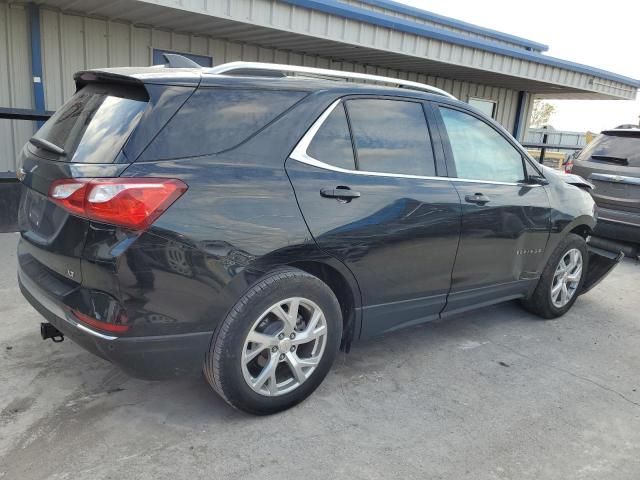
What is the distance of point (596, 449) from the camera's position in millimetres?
2773

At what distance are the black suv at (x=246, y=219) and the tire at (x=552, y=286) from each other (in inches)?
42.8

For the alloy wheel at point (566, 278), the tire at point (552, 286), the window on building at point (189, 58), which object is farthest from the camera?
the window on building at point (189, 58)

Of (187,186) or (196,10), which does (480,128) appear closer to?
(187,186)

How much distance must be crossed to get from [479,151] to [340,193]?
4.69 feet

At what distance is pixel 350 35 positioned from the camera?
8.06 metres

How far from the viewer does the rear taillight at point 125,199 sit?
2.29 meters

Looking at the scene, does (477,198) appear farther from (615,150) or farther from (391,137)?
(615,150)

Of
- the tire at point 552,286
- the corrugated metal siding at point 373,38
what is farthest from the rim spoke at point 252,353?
the corrugated metal siding at point 373,38

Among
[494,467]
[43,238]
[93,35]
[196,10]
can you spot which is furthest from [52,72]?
[494,467]

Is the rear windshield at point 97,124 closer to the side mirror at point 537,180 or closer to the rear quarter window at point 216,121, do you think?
the rear quarter window at point 216,121

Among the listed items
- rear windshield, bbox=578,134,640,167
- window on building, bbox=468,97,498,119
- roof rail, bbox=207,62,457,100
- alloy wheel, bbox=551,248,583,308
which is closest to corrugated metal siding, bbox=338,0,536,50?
window on building, bbox=468,97,498,119

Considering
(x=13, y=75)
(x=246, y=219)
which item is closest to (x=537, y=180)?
(x=246, y=219)

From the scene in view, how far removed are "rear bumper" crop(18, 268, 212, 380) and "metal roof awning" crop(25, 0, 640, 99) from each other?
16.1 feet

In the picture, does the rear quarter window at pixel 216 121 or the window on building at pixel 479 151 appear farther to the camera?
the window on building at pixel 479 151
